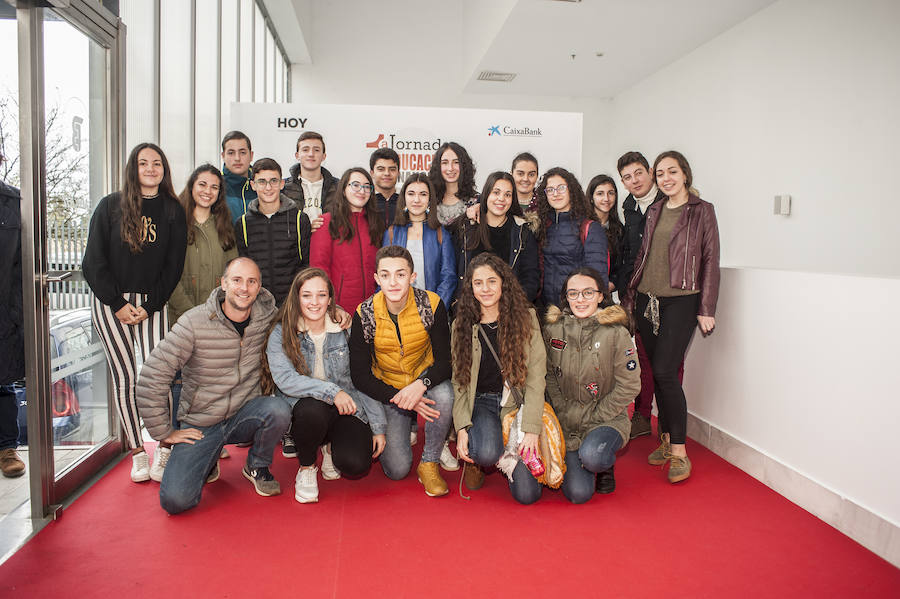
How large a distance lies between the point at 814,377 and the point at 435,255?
75.1 inches

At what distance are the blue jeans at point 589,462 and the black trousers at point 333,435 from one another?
943 mm

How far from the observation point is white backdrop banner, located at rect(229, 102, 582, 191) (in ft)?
14.3

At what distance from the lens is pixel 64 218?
8.37ft

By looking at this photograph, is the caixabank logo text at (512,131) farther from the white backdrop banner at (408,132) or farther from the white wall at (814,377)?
the white wall at (814,377)

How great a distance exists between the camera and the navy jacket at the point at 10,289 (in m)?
2.62

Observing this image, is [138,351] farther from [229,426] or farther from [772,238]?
[772,238]

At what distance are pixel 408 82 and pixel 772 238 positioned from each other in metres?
5.49

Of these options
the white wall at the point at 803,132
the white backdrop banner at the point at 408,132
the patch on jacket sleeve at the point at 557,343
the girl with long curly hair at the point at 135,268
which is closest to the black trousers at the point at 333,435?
the girl with long curly hair at the point at 135,268

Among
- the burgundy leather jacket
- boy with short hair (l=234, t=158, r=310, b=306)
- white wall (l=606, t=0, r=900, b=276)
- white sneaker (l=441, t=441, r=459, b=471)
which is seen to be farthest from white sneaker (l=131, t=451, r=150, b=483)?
white wall (l=606, t=0, r=900, b=276)

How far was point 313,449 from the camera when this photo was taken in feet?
8.48

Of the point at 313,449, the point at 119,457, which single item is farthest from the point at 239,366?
the point at 119,457

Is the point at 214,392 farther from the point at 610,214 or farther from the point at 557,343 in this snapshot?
the point at 610,214

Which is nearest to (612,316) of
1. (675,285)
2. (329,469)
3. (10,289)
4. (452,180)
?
(675,285)

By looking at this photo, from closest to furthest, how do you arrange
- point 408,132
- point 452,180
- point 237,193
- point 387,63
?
point 452,180, point 237,193, point 408,132, point 387,63
